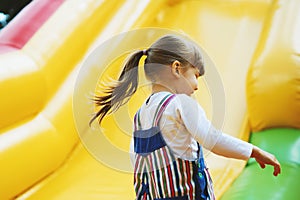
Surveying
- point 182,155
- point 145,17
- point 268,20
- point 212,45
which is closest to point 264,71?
point 268,20

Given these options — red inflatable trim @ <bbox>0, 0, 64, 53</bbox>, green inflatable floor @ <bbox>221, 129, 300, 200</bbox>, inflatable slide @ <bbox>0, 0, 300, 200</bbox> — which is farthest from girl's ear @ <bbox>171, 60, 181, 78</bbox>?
red inflatable trim @ <bbox>0, 0, 64, 53</bbox>

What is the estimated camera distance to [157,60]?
3.56 feet

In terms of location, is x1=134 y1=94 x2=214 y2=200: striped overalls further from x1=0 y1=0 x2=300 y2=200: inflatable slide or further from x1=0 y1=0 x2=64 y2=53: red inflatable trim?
x1=0 y1=0 x2=64 y2=53: red inflatable trim

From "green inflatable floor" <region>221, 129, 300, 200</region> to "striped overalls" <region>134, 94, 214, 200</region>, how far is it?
38 cm

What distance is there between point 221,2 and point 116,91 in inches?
50.8

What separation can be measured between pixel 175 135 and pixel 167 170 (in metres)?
0.07

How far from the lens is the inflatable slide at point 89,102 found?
1.52 metres

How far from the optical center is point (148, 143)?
1.07 meters

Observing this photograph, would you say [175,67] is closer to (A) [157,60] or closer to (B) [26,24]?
(A) [157,60]

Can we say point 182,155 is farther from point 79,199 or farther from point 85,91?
point 85,91

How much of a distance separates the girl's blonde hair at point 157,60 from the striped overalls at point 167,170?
8 cm

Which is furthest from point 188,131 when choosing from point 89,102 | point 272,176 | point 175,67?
point 89,102

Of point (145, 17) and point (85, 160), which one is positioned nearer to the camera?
point (85, 160)

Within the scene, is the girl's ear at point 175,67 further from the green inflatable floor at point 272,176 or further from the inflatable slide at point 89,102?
the green inflatable floor at point 272,176
